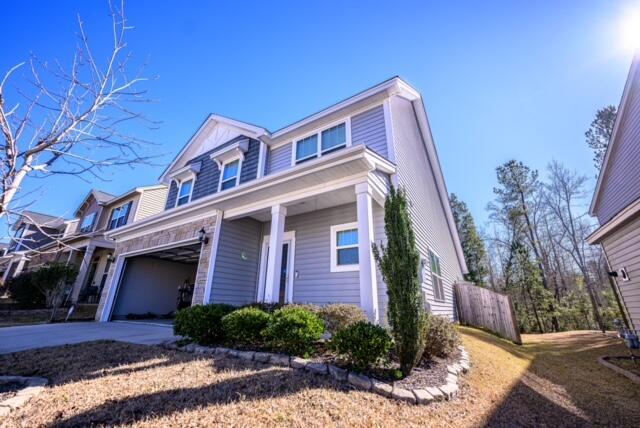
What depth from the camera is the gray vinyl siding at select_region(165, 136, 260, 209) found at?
9.98 m

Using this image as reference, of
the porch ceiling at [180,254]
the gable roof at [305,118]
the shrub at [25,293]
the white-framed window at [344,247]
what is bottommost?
the shrub at [25,293]

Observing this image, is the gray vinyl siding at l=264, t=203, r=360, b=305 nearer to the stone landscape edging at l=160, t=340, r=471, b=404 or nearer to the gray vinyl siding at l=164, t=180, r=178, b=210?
the stone landscape edging at l=160, t=340, r=471, b=404

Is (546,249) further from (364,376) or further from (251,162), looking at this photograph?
(364,376)

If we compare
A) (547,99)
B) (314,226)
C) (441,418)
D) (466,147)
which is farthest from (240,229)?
(466,147)

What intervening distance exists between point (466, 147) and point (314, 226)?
13.0 m

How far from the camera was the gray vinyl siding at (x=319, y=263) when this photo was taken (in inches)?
270

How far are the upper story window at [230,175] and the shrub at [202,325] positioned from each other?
5675 millimetres

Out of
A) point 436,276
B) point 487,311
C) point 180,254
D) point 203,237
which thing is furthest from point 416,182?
point 180,254

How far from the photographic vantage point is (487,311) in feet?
36.8

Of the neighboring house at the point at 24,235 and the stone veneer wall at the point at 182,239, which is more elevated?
the stone veneer wall at the point at 182,239

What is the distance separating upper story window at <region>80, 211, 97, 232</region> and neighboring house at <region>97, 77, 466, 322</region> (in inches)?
381

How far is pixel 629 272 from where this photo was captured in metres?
7.17

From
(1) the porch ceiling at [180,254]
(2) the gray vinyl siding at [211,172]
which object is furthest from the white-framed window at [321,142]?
(1) the porch ceiling at [180,254]

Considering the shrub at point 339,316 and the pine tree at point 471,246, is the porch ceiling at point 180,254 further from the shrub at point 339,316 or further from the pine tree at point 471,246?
the pine tree at point 471,246
